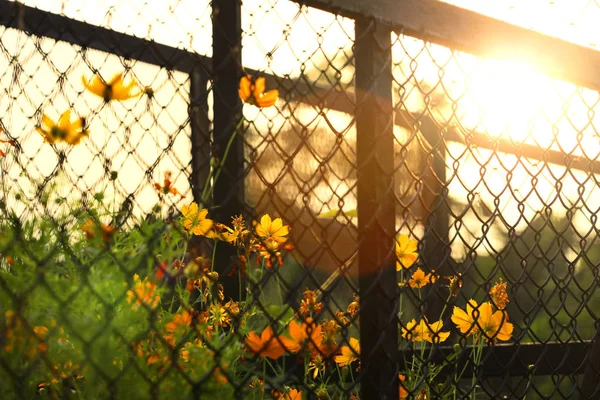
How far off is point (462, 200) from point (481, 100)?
1980 mm

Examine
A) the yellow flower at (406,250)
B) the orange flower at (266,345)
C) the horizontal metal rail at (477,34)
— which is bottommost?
the orange flower at (266,345)

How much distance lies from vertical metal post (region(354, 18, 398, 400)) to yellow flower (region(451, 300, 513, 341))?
41 cm

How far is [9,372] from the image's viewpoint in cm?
102

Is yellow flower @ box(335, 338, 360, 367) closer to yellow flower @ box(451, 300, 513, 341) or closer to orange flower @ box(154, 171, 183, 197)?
yellow flower @ box(451, 300, 513, 341)

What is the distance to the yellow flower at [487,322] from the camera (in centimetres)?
167

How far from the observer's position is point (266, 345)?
1.18 metres

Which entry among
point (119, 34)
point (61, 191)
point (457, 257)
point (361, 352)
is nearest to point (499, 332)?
point (361, 352)

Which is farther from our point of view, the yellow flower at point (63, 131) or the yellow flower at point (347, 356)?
the yellow flower at point (347, 356)

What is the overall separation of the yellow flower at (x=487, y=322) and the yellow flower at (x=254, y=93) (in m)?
0.79

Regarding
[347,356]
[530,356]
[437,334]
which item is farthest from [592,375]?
[347,356]

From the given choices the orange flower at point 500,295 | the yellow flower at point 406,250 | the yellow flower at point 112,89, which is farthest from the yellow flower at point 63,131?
the orange flower at point 500,295

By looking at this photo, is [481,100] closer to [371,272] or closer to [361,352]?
[371,272]

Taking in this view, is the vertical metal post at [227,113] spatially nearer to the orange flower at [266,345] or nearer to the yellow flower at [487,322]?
the orange flower at [266,345]

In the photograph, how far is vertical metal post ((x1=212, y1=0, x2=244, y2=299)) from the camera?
1161 mm
